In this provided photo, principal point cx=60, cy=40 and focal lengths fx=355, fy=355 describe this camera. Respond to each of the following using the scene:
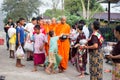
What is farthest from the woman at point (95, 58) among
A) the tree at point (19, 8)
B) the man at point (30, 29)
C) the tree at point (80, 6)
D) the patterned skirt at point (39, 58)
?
the tree at point (80, 6)

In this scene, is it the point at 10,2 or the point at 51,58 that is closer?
the point at 51,58

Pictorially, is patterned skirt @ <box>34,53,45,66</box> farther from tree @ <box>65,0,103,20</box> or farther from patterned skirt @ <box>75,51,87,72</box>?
tree @ <box>65,0,103,20</box>

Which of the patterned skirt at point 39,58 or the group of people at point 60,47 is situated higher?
the group of people at point 60,47

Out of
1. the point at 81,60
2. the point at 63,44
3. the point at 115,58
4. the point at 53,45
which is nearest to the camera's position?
the point at 115,58

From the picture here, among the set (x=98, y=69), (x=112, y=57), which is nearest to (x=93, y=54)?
(x=98, y=69)

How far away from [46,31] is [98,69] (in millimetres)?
5026

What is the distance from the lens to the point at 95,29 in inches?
313

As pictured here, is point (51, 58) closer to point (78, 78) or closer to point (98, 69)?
point (78, 78)

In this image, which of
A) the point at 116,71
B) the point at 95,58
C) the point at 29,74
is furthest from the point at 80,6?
the point at 116,71

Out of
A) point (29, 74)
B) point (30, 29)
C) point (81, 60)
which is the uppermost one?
point (30, 29)

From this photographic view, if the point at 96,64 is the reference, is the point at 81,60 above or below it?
below

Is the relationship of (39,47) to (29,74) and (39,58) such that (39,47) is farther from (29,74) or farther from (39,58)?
(29,74)

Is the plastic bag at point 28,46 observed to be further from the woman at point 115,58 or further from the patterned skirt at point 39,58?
the woman at point 115,58

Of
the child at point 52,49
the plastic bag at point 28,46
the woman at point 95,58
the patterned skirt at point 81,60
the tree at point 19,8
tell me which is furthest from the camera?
the tree at point 19,8
